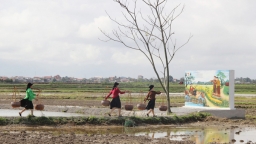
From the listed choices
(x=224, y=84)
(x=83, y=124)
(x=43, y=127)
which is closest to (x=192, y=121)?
(x=224, y=84)

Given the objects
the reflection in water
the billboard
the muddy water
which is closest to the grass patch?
the muddy water

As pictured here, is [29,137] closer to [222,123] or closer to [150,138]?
[150,138]

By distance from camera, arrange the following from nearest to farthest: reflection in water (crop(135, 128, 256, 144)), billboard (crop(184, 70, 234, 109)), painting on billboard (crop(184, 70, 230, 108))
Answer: reflection in water (crop(135, 128, 256, 144))
billboard (crop(184, 70, 234, 109))
painting on billboard (crop(184, 70, 230, 108))

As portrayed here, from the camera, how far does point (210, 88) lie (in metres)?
26.8

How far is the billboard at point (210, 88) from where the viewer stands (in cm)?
2570

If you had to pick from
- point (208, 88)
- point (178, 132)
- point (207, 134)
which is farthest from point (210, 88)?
point (207, 134)

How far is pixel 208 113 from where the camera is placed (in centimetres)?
2442

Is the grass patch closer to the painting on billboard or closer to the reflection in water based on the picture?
the reflection in water

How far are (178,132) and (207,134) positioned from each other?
1.22 metres

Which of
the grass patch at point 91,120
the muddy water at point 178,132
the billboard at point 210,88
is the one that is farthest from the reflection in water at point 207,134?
the billboard at point 210,88

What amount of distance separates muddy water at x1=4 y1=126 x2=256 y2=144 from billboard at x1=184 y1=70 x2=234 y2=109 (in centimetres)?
582

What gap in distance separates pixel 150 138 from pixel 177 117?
667 cm

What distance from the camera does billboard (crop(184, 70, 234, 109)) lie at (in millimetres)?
25703

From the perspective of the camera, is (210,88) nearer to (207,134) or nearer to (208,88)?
(208,88)
